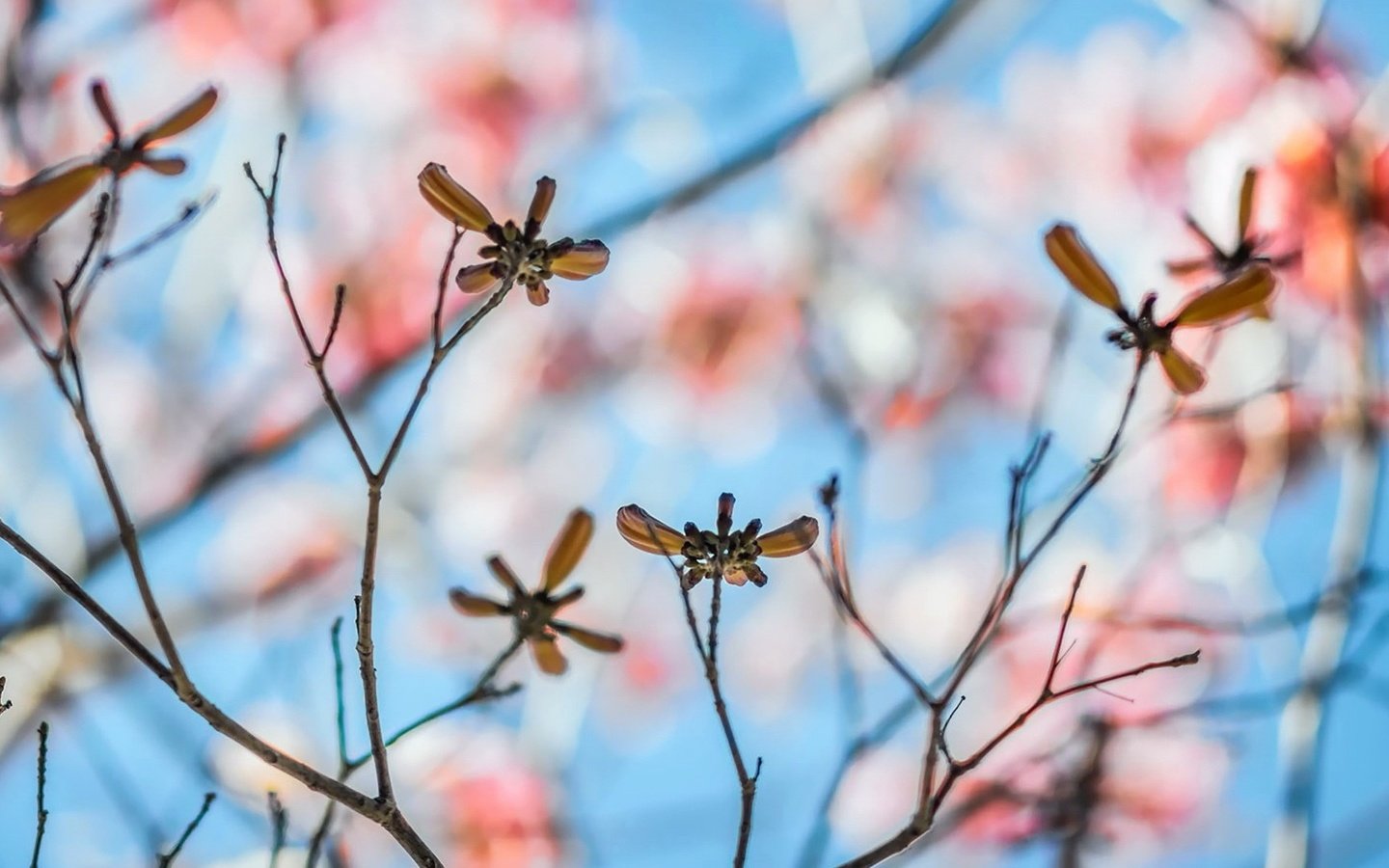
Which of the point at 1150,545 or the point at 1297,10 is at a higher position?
the point at 1297,10

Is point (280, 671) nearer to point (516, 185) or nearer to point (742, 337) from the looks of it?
point (516, 185)

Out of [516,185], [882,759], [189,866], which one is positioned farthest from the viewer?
[516,185]

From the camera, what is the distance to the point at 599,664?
3.11 meters

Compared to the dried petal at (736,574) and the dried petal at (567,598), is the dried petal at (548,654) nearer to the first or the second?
the dried petal at (567,598)

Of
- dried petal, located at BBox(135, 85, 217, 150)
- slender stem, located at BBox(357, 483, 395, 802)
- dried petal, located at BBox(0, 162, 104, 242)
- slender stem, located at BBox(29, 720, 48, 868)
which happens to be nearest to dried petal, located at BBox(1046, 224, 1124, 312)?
slender stem, located at BBox(357, 483, 395, 802)

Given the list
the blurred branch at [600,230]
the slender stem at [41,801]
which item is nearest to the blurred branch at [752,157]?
the blurred branch at [600,230]

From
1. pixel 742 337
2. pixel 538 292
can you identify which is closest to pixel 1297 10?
pixel 742 337

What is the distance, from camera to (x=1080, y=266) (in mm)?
1108

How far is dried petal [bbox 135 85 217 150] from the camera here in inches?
39.0

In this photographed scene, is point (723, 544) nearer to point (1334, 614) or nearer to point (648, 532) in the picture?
point (648, 532)

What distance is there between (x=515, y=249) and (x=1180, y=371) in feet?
2.43

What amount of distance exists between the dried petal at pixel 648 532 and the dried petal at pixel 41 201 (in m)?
0.60

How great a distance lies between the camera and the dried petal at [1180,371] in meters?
1.14

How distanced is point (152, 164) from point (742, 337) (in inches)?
144
